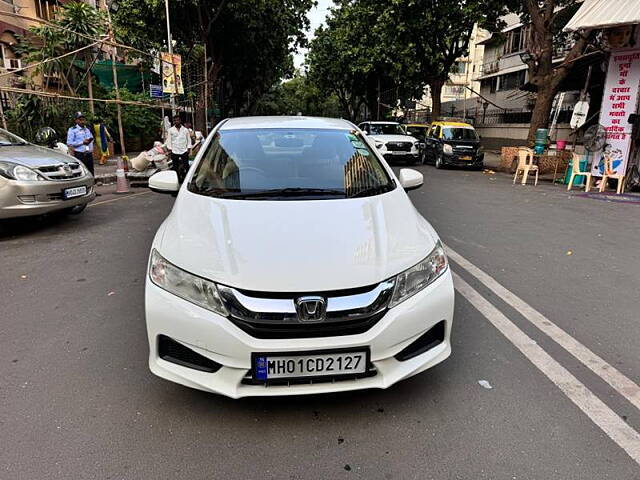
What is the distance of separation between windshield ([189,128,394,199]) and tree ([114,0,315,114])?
1707 cm

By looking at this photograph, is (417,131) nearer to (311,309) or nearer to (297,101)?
(311,309)

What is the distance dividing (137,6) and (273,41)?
715 cm

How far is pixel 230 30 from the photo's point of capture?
2333cm

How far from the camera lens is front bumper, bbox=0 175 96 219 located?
6098 mm

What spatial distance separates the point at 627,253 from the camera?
585 cm

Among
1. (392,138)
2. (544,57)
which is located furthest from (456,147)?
(544,57)

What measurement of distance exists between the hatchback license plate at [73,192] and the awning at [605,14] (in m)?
11.0

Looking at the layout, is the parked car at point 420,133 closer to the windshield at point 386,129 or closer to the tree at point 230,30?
the windshield at point 386,129

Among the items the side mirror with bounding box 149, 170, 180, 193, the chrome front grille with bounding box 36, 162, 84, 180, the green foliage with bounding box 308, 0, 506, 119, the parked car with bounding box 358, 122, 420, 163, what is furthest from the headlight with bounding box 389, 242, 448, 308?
the green foliage with bounding box 308, 0, 506, 119

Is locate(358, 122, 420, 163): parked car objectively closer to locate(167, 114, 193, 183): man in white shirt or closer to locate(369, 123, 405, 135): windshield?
locate(369, 123, 405, 135): windshield

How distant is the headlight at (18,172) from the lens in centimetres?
615

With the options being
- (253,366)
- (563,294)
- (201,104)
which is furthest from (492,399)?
(201,104)

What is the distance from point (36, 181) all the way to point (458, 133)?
1516 cm

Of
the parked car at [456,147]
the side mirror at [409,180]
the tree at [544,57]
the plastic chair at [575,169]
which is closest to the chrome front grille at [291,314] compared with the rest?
the side mirror at [409,180]
